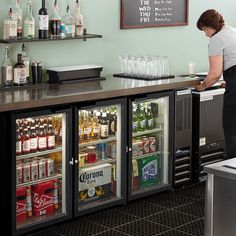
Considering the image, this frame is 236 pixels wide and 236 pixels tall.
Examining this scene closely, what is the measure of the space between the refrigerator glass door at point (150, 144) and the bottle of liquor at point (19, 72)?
3.60ft

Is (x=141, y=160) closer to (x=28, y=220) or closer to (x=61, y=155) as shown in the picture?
(x=61, y=155)

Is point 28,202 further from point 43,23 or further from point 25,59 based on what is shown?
point 43,23

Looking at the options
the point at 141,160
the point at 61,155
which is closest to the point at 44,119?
the point at 61,155

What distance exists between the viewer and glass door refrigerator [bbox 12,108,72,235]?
5.25 metres

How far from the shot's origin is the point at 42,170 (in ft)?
17.7

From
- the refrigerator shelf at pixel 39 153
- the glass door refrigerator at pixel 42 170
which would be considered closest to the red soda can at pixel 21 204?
the glass door refrigerator at pixel 42 170

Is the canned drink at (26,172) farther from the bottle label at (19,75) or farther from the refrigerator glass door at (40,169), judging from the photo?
the bottle label at (19,75)

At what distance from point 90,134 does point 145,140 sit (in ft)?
2.36

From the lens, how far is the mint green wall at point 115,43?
6.00m

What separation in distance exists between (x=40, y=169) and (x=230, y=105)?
1795mm

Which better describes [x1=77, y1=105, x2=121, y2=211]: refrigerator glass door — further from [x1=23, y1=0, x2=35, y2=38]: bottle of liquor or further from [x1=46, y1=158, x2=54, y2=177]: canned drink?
[x1=23, y1=0, x2=35, y2=38]: bottle of liquor

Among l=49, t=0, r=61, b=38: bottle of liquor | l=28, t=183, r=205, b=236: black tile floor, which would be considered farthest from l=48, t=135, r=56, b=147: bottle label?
l=49, t=0, r=61, b=38: bottle of liquor

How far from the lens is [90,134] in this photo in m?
5.79

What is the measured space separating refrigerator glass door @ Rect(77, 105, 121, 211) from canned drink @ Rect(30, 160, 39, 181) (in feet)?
1.51
